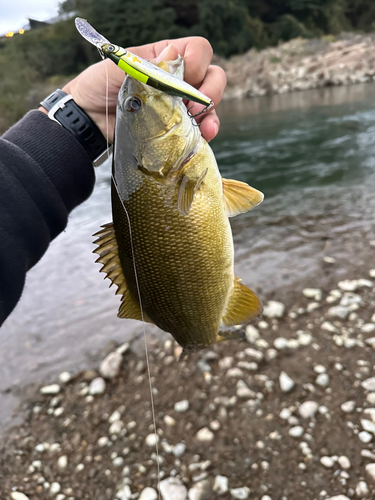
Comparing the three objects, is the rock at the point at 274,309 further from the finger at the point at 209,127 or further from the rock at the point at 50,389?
the finger at the point at 209,127

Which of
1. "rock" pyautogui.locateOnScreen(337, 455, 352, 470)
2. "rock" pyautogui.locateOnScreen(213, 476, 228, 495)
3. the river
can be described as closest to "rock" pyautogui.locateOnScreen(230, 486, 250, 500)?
"rock" pyautogui.locateOnScreen(213, 476, 228, 495)

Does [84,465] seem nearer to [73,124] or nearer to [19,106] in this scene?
[73,124]

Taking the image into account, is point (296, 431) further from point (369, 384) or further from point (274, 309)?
point (274, 309)

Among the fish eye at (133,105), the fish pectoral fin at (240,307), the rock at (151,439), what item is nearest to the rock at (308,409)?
the rock at (151,439)

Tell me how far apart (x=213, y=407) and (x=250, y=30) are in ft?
165

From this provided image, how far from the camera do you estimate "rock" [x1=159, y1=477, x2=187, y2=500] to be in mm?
2523

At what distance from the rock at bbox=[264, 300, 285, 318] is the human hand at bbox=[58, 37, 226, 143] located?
2414 millimetres

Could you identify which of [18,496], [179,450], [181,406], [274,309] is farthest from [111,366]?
[274,309]

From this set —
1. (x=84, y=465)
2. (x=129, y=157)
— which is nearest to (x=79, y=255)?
(x=84, y=465)

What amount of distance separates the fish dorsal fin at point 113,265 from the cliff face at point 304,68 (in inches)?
1055

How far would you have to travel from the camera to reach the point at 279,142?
38.8 ft

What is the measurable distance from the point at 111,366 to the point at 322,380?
1.99 metres

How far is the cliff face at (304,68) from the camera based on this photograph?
25416 mm

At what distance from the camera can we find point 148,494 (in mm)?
2568
